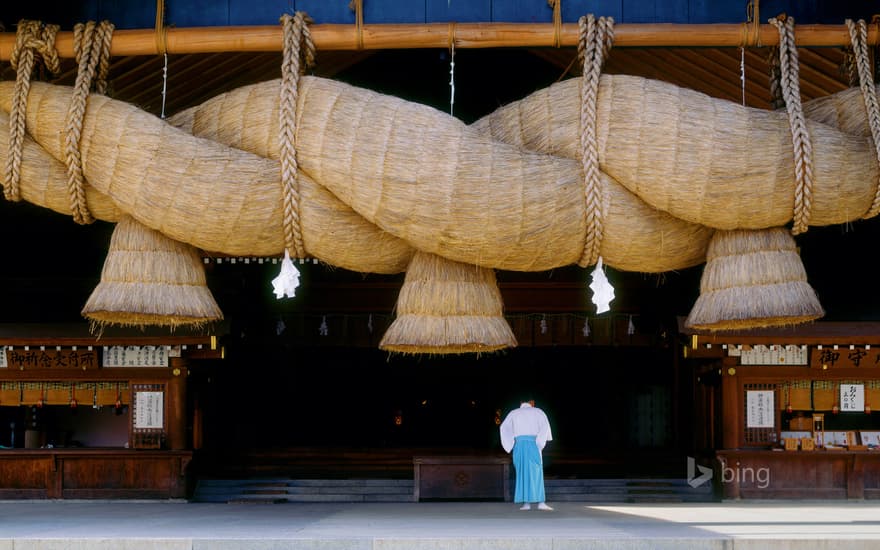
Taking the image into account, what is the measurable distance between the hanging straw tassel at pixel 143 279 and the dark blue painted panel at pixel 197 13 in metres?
1.21

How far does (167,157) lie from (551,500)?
850 cm

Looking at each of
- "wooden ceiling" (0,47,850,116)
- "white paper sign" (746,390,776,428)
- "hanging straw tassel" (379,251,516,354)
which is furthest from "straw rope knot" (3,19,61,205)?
"white paper sign" (746,390,776,428)

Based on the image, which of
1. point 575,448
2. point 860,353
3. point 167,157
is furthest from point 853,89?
point 575,448

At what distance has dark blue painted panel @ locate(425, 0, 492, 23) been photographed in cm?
479

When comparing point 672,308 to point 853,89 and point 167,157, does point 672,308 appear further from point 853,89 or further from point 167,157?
point 167,157

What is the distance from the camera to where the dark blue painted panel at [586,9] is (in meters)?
4.65

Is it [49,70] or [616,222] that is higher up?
[49,70]

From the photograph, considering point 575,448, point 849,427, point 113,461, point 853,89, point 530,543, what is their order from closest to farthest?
point 853,89, point 530,543, point 113,461, point 849,427, point 575,448

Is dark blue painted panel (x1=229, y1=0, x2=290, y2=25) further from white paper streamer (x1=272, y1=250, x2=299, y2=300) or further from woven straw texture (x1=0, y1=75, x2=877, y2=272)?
white paper streamer (x1=272, y1=250, x2=299, y2=300)

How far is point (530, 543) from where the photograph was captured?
18.7 ft

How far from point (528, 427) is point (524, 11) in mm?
5903

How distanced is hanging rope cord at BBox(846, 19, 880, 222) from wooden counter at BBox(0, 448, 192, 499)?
28.6ft

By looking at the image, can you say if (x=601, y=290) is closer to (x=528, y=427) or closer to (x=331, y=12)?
(x=331, y=12)

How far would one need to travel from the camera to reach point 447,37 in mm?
4270
